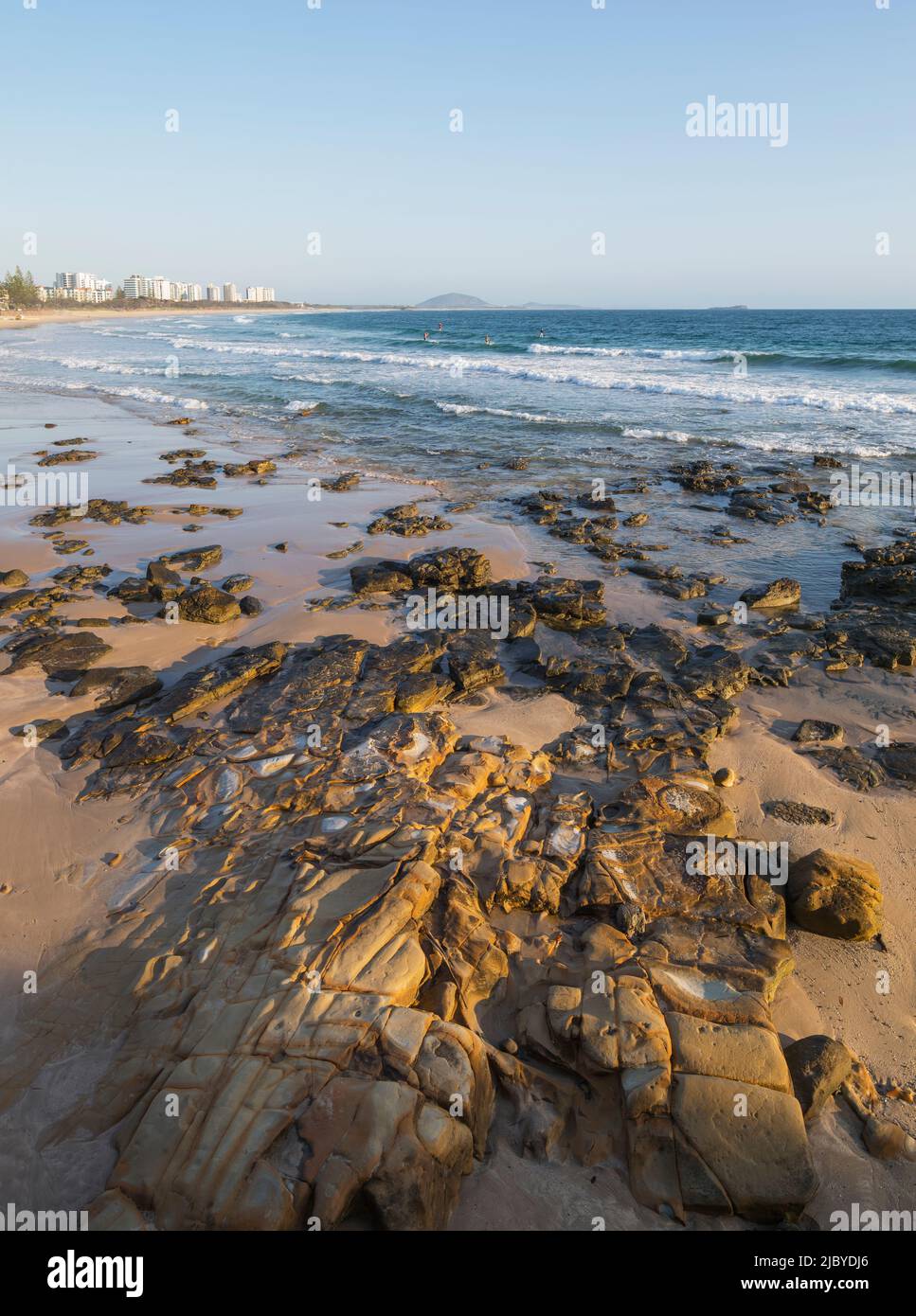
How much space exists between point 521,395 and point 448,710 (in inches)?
1093

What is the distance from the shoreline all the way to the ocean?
5824mm

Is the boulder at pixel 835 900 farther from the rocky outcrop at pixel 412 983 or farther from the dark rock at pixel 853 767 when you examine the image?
the dark rock at pixel 853 767

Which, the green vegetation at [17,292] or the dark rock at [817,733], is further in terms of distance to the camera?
the green vegetation at [17,292]

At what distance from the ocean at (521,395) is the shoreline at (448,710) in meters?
5.82

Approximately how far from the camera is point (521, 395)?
106 ft

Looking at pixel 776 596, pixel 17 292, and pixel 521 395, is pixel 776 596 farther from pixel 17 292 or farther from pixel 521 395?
pixel 17 292

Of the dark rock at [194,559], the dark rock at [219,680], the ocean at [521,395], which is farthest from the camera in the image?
the ocean at [521,395]

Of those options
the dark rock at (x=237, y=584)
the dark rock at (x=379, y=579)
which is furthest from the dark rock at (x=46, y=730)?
the dark rock at (x=379, y=579)

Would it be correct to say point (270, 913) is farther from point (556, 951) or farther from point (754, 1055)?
point (754, 1055)

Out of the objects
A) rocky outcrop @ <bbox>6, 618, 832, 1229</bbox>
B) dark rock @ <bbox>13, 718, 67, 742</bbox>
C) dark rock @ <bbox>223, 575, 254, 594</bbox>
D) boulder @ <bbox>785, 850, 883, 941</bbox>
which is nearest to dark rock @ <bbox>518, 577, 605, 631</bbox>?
rocky outcrop @ <bbox>6, 618, 832, 1229</bbox>

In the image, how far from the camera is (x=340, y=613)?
10297mm

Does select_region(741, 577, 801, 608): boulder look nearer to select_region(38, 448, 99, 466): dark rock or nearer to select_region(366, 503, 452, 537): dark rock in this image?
select_region(366, 503, 452, 537): dark rock

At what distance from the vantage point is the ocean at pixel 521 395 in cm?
2161
